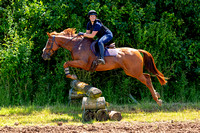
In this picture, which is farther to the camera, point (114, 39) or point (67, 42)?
point (114, 39)

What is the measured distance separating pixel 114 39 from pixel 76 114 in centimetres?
342

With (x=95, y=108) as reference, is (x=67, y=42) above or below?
above

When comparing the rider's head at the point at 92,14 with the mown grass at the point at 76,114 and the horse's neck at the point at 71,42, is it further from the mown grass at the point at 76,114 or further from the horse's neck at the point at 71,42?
the mown grass at the point at 76,114

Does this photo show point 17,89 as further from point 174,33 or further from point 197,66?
point 197,66

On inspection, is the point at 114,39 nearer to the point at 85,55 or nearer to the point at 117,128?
the point at 85,55

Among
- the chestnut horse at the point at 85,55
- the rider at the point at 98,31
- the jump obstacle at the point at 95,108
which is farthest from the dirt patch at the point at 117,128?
the rider at the point at 98,31

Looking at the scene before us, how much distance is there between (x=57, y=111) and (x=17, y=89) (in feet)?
7.35

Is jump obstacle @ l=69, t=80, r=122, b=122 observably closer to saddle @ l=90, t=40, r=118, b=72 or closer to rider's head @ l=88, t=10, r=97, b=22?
saddle @ l=90, t=40, r=118, b=72

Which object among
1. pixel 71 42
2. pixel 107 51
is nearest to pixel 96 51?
pixel 107 51

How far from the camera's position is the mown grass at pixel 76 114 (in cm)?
631

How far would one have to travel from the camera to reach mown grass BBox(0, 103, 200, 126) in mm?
6312

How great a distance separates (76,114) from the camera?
7203 mm

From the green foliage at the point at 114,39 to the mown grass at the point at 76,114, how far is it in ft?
3.46

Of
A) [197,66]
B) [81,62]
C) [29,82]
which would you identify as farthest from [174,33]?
[29,82]
